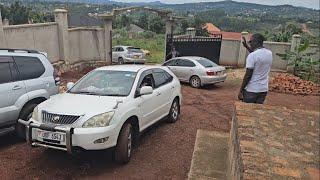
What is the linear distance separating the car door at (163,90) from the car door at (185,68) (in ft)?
22.3

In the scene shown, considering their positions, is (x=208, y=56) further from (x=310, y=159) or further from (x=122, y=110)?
(x=310, y=159)

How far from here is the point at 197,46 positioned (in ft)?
63.9

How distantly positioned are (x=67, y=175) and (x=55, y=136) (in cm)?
62

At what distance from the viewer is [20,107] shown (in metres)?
6.24

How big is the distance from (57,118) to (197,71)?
985cm

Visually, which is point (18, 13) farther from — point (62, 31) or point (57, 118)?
point (57, 118)

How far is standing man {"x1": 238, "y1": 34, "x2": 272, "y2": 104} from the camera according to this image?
5617mm

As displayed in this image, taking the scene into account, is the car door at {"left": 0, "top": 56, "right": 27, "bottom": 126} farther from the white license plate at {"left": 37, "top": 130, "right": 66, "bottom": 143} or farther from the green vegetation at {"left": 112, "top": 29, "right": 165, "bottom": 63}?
the green vegetation at {"left": 112, "top": 29, "right": 165, "bottom": 63}

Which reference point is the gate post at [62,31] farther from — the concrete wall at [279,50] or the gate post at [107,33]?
the concrete wall at [279,50]

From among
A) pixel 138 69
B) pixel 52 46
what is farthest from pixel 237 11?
pixel 138 69

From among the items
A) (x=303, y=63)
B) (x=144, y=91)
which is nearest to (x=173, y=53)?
(x=303, y=63)

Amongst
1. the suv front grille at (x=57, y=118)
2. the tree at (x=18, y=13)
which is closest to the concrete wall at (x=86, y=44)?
the suv front grille at (x=57, y=118)

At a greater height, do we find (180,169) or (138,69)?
(138,69)

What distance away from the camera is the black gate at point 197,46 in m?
18.5
